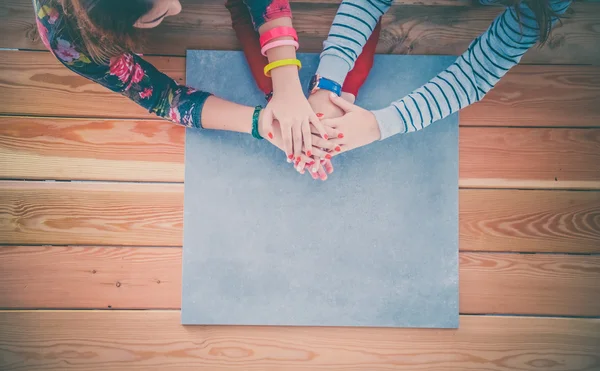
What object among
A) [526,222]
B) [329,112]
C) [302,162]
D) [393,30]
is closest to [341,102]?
[329,112]

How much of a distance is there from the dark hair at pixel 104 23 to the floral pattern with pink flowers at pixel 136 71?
0.8 inches

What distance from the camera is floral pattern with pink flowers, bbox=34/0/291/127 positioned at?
570 mm

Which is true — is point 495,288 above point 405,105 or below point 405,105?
below

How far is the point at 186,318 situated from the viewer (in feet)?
2.71

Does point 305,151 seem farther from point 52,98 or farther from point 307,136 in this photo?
point 52,98

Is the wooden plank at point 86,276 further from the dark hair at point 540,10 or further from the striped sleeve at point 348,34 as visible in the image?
the dark hair at point 540,10

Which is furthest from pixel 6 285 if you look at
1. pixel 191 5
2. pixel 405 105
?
pixel 405 105

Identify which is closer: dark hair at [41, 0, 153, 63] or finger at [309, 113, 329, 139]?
dark hair at [41, 0, 153, 63]

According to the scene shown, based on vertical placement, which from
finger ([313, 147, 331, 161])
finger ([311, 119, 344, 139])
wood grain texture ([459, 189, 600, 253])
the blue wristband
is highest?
the blue wristband

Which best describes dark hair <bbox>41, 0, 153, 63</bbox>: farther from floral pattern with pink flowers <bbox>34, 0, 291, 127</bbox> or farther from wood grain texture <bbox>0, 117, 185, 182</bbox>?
wood grain texture <bbox>0, 117, 185, 182</bbox>

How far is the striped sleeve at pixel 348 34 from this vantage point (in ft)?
2.39

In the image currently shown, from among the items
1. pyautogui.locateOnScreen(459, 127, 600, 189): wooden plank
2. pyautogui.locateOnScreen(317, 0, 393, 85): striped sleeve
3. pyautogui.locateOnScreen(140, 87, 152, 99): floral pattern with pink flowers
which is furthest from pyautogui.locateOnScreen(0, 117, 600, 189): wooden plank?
pyautogui.locateOnScreen(459, 127, 600, 189): wooden plank

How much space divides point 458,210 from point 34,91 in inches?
35.0

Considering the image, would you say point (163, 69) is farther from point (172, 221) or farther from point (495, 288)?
point (495, 288)
